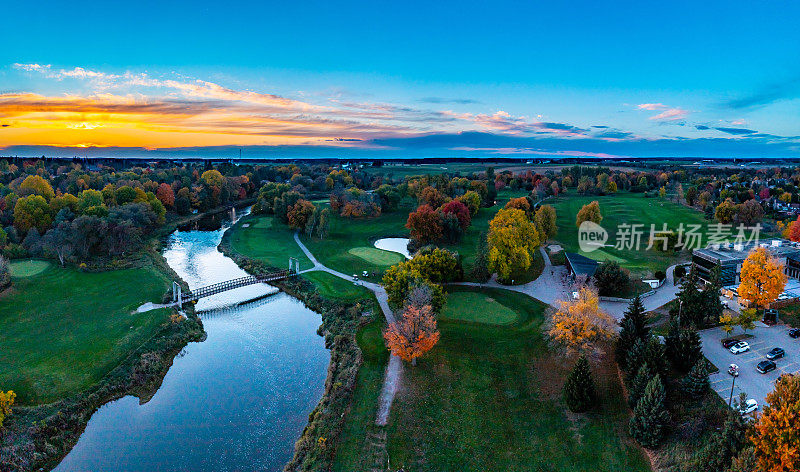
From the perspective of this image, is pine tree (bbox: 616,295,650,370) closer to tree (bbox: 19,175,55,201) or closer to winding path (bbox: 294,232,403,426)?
winding path (bbox: 294,232,403,426)


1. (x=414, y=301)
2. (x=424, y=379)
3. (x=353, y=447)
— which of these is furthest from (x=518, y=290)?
(x=353, y=447)

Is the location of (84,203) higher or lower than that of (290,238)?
higher

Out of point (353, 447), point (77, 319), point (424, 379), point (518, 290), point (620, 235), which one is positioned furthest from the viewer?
point (620, 235)

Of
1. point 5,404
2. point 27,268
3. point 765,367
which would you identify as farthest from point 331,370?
point 27,268

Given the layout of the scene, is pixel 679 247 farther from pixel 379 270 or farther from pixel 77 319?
pixel 77 319

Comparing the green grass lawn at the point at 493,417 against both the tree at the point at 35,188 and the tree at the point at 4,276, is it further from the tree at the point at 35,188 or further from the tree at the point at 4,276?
the tree at the point at 35,188

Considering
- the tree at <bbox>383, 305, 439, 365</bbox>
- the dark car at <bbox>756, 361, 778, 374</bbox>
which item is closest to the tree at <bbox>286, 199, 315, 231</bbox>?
the tree at <bbox>383, 305, 439, 365</bbox>
